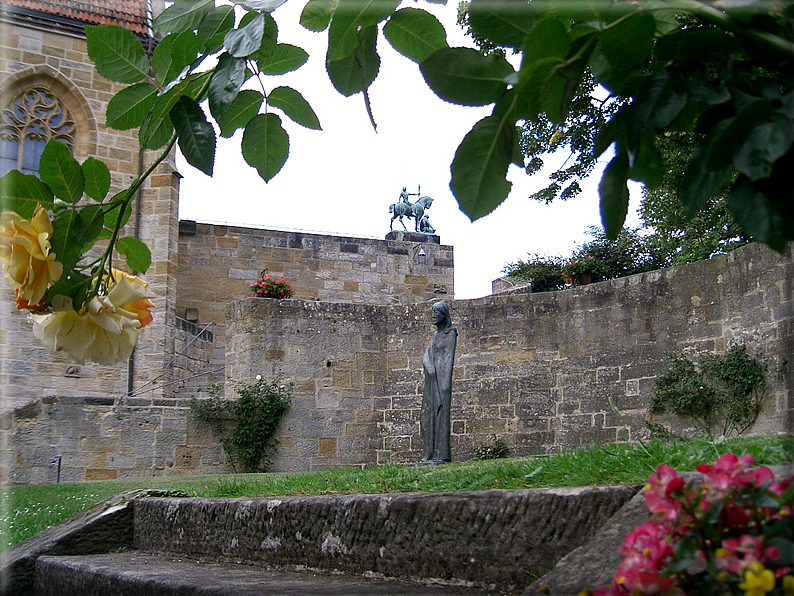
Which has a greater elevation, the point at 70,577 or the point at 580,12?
the point at 580,12

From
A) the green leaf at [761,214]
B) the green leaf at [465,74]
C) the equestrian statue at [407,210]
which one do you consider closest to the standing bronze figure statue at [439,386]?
the green leaf at [465,74]

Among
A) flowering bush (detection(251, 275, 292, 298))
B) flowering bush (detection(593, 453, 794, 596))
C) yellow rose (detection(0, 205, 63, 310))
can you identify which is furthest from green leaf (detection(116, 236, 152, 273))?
flowering bush (detection(251, 275, 292, 298))

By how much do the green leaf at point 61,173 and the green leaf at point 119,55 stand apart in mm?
143

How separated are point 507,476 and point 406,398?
10.7 meters

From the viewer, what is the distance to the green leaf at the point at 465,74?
3.20 feet

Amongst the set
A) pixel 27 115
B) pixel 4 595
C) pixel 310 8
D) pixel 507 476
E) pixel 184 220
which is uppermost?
pixel 27 115

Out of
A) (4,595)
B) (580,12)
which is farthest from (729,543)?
(4,595)

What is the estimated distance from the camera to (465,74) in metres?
0.98

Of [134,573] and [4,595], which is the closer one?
[134,573]

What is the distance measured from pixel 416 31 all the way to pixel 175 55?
36 cm

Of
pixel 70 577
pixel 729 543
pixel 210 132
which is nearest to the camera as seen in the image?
pixel 729 543

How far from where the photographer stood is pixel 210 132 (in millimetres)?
1219

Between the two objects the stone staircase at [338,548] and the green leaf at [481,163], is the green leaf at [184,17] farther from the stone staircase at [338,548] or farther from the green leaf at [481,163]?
the stone staircase at [338,548]

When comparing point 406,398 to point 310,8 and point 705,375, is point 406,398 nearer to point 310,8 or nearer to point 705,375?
point 705,375
